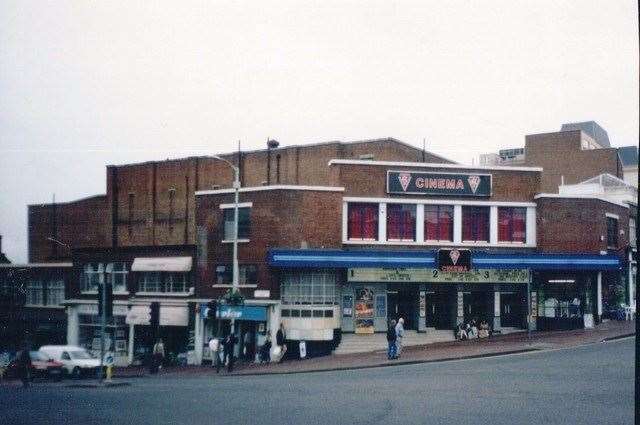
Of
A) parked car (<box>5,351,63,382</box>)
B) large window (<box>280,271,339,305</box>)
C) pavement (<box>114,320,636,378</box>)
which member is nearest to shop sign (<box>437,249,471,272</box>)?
pavement (<box>114,320,636,378</box>)

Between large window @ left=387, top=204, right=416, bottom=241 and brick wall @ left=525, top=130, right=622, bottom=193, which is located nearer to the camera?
large window @ left=387, top=204, right=416, bottom=241

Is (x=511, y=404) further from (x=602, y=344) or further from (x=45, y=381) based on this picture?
(x=45, y=381)

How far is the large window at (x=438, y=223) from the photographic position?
4350 centimetres

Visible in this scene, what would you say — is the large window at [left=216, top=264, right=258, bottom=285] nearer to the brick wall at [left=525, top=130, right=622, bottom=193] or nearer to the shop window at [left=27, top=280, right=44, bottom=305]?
the shop window at [left=27, top=280, right=44, bottom=305]

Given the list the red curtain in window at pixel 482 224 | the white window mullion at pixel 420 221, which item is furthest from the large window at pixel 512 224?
the white window mullion at pixel 420 221

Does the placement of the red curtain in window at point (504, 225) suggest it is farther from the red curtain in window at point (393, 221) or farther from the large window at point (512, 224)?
the red curtain in window at point (393, 221)

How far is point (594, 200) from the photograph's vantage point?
1753 inches

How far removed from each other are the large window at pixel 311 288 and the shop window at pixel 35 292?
61.8ft

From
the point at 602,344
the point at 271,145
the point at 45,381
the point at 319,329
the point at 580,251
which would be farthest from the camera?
the point at 271,145

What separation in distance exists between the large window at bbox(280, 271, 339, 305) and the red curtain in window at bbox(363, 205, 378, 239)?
10.6 ft

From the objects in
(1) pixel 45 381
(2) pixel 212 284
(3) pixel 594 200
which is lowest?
(1) pixel 45 381

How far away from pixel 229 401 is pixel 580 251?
29.1 m

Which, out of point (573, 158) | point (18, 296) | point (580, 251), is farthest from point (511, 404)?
point (573, 158)

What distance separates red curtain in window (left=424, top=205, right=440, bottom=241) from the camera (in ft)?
143
